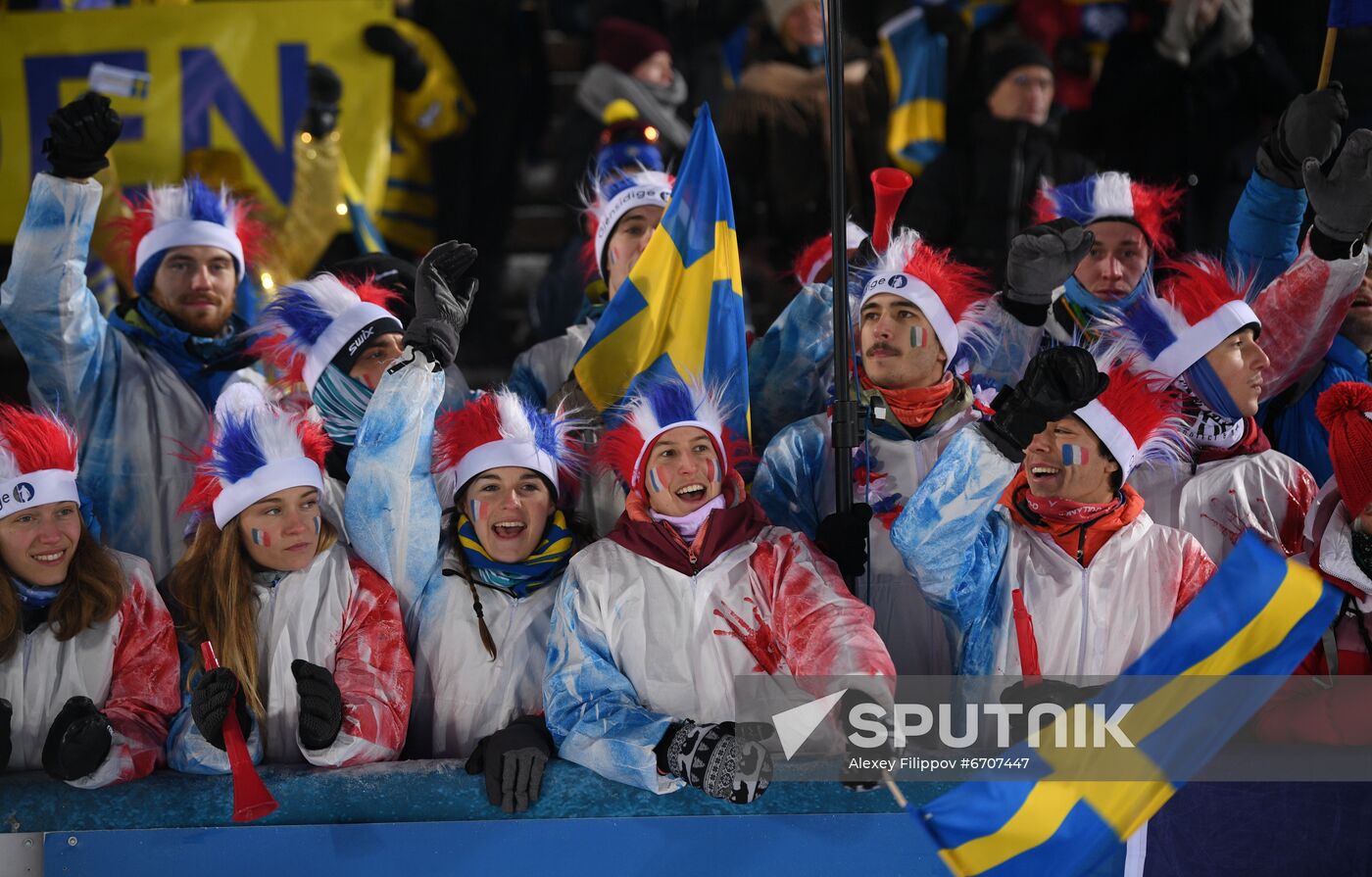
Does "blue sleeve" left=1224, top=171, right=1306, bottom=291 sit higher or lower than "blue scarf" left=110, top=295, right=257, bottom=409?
higher

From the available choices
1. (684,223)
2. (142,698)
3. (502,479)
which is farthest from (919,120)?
(142,698)

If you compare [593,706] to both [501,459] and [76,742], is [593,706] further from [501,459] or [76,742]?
[76,742]

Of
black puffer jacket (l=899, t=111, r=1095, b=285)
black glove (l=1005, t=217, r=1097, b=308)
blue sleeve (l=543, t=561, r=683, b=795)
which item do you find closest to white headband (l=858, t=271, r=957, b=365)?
black glove (l=1005, t=217, r=1097, b=308)

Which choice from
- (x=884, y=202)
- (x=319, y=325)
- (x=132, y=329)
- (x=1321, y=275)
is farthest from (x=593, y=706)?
(x=1321, y=275)

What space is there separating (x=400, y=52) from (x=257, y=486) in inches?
121

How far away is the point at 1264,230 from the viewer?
4773 mm

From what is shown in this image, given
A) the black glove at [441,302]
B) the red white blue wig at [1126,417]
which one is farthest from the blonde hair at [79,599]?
the red white blue wig at [1126,417]

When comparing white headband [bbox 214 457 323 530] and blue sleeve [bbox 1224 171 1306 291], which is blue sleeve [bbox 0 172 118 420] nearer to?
white headband [bbox 214 457 323 530]

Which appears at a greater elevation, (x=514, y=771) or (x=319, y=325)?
(x=319, y=325)

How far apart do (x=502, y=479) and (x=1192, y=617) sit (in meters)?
1.70

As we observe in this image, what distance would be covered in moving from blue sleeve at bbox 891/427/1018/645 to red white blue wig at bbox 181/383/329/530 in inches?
58.8

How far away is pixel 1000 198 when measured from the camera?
6.18m

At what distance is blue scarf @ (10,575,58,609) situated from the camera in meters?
3.86

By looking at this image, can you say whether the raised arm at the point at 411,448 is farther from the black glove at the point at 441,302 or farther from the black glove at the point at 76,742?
the black glove at the point at 76,742
